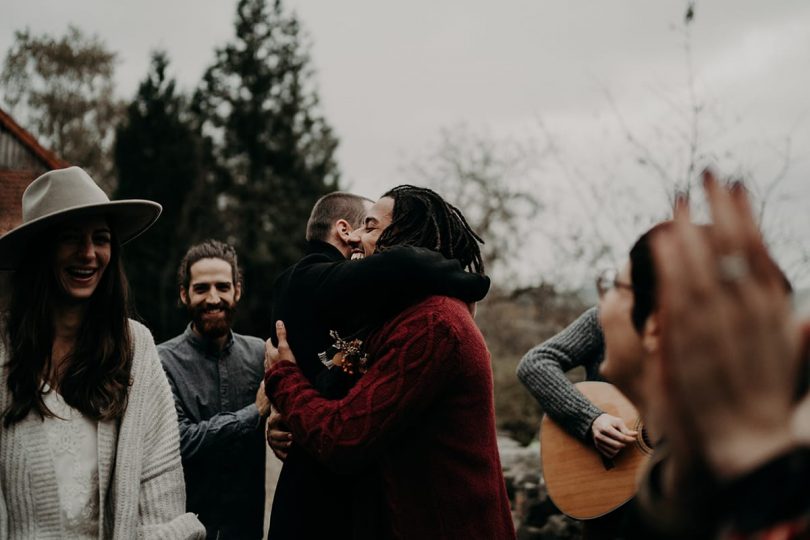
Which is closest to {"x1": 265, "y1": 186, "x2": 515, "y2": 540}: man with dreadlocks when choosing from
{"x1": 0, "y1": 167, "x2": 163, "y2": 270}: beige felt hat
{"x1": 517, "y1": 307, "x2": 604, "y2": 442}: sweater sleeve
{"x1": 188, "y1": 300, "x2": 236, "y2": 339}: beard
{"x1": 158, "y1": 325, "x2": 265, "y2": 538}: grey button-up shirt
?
{"x1": 0, "y1": 167, "x2": 163, "y2": 270}: beige felt hat

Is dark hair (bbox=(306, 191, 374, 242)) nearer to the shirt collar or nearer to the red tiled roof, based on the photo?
the shirt collar

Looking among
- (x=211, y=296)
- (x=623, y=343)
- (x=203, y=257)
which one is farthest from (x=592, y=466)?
(x=623, y=343)

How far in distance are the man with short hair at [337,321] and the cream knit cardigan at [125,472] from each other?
1.21ft

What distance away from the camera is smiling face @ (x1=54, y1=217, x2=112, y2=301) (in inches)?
101

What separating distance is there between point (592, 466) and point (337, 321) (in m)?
1.76

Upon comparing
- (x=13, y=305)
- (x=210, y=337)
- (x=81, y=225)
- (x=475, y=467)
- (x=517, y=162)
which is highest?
(x=517, y=162)

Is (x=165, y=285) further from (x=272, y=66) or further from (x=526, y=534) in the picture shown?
(x=526, y=534)

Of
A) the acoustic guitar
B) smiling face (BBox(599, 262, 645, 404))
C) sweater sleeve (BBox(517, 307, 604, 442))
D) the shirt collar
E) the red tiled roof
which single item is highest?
the red tiled roof

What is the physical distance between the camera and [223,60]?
92.1 ft

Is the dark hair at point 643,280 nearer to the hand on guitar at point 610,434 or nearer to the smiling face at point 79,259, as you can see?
the smiling face at point 79,259

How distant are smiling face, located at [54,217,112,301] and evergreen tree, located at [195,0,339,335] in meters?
23.2

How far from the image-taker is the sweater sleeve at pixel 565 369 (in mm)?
3580

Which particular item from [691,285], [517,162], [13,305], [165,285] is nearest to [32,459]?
[13,305]

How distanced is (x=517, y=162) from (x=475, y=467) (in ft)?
55.3
